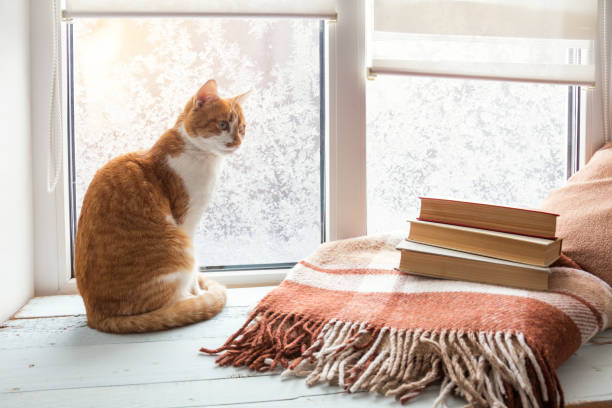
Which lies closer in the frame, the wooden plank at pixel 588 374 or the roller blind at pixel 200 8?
the wooden plank at pixel 588 374

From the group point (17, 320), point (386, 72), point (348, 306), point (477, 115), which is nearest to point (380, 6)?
point (386, 72)

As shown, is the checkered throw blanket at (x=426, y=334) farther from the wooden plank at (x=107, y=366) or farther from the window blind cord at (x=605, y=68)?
the window blind cord at (x=605, y=68)

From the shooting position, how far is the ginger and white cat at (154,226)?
3.40 feet

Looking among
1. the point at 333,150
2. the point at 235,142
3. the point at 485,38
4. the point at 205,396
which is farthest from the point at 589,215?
the point at 205,396

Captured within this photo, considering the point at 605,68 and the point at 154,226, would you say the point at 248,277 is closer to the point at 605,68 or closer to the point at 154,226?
the point at 154,226

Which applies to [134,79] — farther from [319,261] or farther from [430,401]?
[430,401]

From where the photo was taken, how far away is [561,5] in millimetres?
1432

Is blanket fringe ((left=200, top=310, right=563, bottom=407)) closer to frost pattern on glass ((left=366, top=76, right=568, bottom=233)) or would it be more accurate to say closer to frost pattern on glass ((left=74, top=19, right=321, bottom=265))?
frost pattern on glass ((left=74, top=19, right=321, bottom=265))

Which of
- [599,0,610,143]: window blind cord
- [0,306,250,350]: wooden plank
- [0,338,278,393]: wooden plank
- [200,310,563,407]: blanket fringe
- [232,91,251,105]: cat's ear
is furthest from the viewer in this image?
[599,0,610,143]: window blind cord

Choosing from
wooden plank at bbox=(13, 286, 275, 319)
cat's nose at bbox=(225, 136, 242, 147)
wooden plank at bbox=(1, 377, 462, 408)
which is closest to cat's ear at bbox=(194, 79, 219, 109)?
cat's nose at bbox=(225, 136, 242, 147)

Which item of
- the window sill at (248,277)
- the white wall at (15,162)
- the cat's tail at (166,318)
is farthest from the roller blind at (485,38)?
the white wall at (15,162)

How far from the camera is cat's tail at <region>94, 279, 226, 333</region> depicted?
1.03 meters

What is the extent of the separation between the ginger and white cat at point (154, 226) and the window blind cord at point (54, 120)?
0.26 metres

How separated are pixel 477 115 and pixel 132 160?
1052mm
